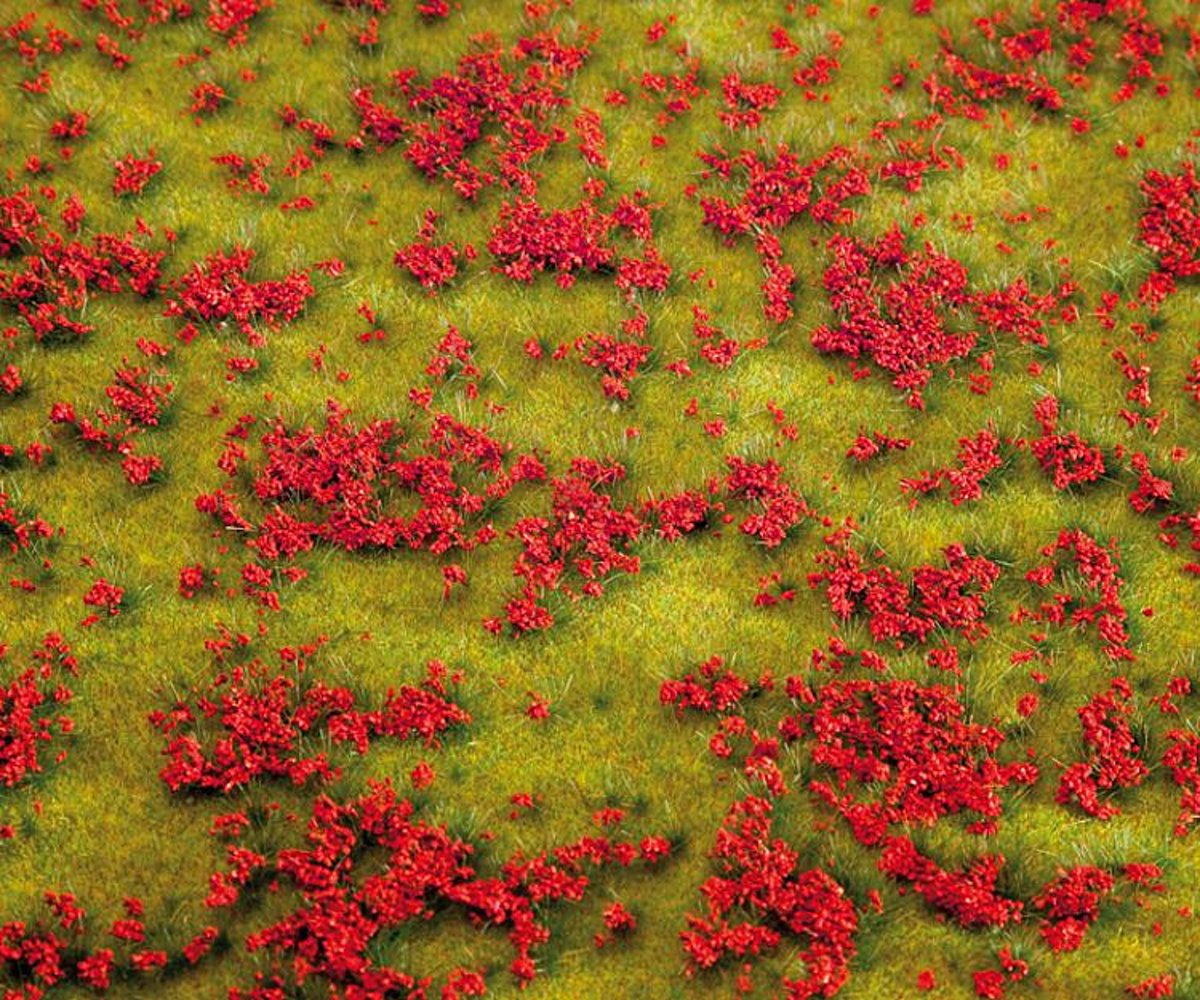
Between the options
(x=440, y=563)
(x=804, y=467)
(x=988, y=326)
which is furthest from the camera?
(x=988, y=326)

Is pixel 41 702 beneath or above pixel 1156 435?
beneath

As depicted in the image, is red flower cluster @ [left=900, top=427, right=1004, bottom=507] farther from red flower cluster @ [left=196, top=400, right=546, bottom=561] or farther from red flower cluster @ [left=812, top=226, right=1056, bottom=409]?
red flower cluster @ [left=196, top=400, right=546, bottom=561]

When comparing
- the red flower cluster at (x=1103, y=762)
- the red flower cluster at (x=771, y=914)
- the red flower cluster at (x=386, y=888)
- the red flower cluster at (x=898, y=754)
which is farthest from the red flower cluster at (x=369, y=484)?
the red flower cluster at (x=1103, y=762)

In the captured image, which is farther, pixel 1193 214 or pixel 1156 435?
pixel 1193 214

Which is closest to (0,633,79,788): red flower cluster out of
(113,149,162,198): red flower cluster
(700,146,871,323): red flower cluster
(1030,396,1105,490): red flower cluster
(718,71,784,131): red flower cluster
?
(113,149,162,198): red flower cluster

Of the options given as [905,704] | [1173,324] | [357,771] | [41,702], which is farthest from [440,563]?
[1173,324]

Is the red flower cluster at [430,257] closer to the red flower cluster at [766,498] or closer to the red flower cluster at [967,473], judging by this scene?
the red flower cluster at [766,498]

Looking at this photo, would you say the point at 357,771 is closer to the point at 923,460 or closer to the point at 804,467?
the point at 804,467
